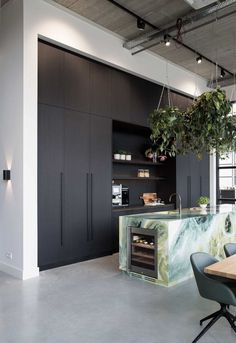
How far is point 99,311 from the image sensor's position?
3383 millimetres

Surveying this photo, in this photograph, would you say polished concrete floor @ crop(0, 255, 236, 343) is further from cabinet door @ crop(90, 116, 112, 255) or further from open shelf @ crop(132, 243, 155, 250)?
cabinet door @ crop(90, 116, 112, 255)

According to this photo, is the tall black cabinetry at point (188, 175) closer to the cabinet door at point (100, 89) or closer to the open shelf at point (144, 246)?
the cabinet door at point (100, 89)

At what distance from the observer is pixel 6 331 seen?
2924mm

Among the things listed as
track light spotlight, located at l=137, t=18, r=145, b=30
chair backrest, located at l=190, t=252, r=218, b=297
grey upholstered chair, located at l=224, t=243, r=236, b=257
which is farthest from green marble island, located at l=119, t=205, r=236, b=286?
track light spotlight, located at l=137, t=18, r=145, b=30

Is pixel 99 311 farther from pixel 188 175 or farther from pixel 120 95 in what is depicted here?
pixel 188 175

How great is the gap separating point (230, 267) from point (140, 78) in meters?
5.12

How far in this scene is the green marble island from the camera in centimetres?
416

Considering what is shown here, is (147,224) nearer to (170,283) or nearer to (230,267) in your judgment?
(170,283)

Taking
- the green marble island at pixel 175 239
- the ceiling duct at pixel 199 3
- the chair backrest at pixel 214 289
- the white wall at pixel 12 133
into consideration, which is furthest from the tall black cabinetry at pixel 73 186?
the chair backrest at pixel 214 289

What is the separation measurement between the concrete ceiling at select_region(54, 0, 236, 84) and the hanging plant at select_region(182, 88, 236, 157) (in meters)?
2.05

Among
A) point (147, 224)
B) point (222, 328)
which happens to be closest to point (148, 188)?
point (147, 224)

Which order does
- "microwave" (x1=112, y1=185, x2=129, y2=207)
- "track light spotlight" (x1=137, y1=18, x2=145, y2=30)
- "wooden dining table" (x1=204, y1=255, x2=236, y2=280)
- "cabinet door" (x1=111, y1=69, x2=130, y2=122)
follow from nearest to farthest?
"wooden dining table" (x1=204, y1=255, x2=236, y2=280)
"track light spotlight" (x1=137, y1=18, x2=145, y2=30)
"cabinet door" (x1=111, y1=69, x2=130, y2=122)
"microwave" (x1=112, y1=185, x2=129, y2=207)

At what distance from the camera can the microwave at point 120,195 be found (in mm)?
6703

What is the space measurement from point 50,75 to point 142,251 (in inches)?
129
